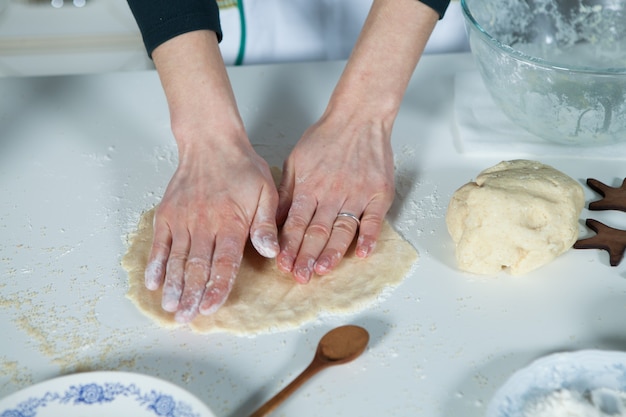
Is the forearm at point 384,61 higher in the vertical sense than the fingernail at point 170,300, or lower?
higher

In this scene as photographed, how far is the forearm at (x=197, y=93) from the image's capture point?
127 centimetres

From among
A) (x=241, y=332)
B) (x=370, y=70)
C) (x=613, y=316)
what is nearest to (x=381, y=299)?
(x=241, y=332)

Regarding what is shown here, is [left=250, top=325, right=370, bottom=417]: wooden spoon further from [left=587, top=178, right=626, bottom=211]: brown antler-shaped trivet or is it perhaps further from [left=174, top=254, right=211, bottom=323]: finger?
[left=587, top=178, right=626, bottom=211]: brown antler-shaped trivet

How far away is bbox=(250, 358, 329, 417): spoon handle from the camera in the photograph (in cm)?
90

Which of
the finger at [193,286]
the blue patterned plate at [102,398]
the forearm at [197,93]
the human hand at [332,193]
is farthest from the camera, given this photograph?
the forearm at [197,93]

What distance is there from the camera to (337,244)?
46.2 inches

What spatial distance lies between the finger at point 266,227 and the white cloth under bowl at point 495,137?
42 cm

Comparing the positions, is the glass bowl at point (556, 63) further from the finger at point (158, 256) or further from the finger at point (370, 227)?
the finger at point (158, 256)

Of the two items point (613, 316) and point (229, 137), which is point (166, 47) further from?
point (613, 316)

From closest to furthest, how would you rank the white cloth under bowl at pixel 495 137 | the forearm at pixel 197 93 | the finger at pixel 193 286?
the finger at pixel 193 286, the forearm at pixel 197 93, the white cloth under bowl at pixel 495 137

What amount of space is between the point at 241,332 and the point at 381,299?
0.70 feet

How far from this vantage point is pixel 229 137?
1266mm

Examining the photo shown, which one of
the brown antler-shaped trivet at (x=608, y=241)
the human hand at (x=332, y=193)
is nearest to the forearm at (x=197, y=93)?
the human hand at (x=332, y=193)

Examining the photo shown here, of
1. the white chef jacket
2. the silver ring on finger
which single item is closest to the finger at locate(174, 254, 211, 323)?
the silver ring on finger
